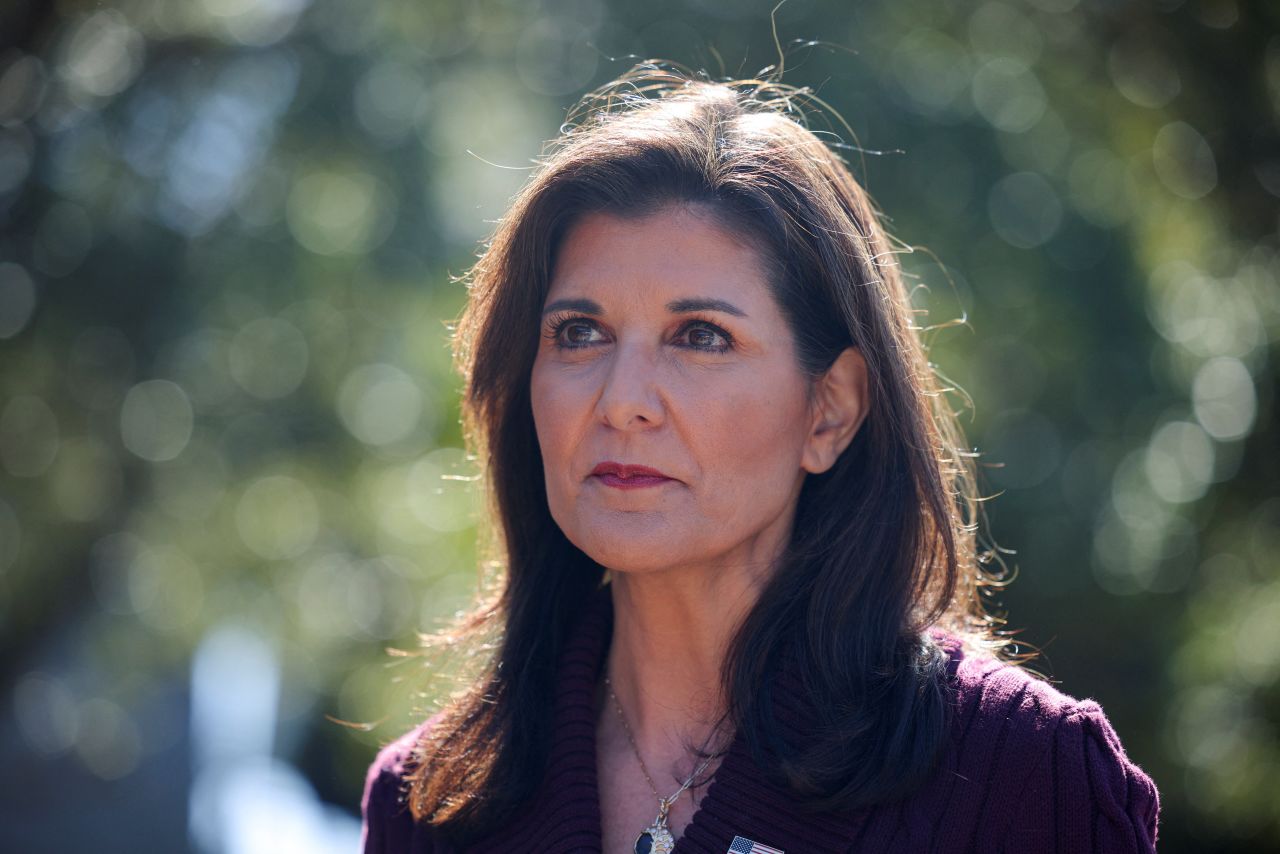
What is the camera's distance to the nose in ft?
7.63

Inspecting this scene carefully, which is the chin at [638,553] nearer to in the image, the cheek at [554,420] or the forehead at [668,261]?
the cheek at [554,420]

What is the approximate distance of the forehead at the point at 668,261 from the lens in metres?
2.38

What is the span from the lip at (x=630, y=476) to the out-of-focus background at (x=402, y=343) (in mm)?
1947

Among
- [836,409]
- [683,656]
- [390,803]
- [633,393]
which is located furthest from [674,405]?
[390,803]

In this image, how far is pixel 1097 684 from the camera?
15.5 ft

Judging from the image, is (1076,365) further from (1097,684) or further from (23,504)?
(23,504)

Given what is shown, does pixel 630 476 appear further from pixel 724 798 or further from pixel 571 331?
pixel 724 798

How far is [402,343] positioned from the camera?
606cm

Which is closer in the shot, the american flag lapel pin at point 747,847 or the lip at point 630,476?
the american flag lapel pin at point 747,847

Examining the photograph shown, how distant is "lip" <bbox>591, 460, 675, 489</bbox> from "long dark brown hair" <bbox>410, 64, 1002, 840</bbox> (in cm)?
33

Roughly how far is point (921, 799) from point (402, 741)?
120cm

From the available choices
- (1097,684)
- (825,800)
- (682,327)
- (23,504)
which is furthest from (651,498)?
(23,504)

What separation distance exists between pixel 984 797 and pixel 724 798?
0.43m

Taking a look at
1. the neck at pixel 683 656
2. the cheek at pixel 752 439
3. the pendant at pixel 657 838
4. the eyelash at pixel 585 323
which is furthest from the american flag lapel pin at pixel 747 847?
the eyelash at pixel 585 323
